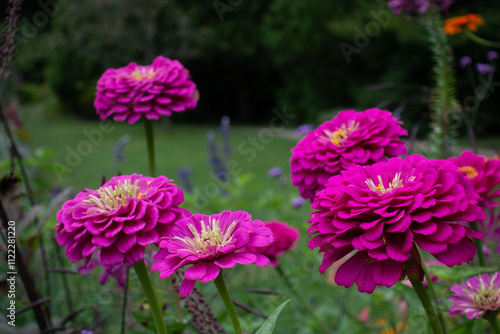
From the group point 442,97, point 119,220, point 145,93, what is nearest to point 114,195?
point 119,220

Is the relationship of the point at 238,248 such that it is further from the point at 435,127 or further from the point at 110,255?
the point at 435,127

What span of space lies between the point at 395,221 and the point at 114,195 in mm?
338

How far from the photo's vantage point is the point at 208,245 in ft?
1.85

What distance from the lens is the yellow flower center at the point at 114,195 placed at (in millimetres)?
602

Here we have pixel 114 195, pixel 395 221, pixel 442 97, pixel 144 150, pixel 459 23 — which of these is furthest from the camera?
pixel 144 150

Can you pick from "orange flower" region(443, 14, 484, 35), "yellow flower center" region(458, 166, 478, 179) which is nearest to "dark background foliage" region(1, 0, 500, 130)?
"orange flower" region(443, 14, 484, 35)

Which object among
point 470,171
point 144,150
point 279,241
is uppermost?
point 470,171

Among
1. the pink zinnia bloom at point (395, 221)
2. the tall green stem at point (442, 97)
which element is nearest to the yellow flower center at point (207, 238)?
the pink zinnia bloom at point (395, 221)

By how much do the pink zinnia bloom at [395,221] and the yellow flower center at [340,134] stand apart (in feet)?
0.64

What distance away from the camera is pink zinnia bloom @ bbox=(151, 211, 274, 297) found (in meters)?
0.54

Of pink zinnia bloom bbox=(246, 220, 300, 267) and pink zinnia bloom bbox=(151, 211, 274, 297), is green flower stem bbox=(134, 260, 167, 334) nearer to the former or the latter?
pink zinnia bloom bbox=(151, 211, 274, 297)

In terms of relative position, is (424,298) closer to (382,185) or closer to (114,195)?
(382,185)

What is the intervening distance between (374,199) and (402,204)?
0.10 ft

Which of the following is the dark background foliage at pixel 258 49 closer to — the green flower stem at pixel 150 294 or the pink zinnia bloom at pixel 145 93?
the pink zinnia bloom at pixel 145 93
